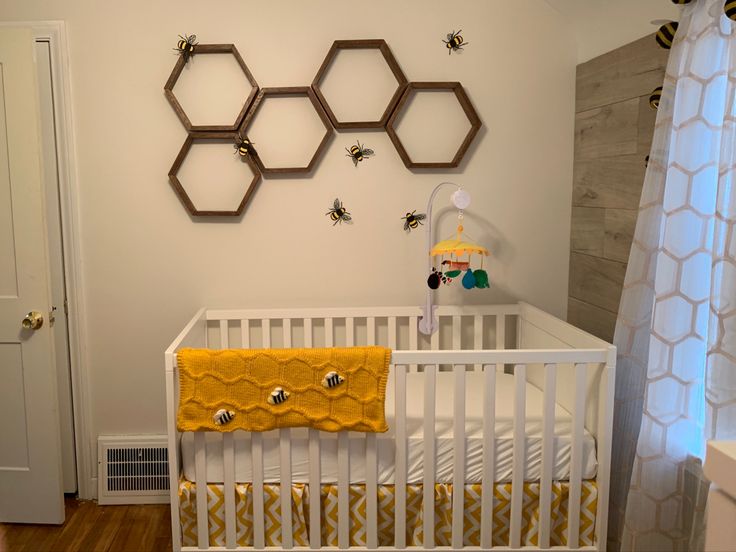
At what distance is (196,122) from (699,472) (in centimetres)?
214

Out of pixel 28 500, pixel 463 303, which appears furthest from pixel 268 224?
pixel 28 500

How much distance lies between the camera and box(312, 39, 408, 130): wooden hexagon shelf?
2406 mm

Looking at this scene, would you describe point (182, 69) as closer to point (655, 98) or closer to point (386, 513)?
point (655, 98)

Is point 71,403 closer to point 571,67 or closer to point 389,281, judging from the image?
point 389,281

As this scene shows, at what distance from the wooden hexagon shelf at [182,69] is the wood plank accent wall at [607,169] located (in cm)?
133

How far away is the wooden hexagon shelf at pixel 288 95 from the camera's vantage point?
7.96 feet

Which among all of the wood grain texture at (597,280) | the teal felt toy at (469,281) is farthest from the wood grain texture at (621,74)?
the teal felt toy at (469,281)

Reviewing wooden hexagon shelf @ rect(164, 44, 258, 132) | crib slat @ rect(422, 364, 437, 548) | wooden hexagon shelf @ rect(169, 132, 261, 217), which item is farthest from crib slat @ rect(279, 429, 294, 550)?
wooden hexagon shelf @ rect(164, 44, 258, 132)

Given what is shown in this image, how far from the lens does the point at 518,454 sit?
6.21 ft

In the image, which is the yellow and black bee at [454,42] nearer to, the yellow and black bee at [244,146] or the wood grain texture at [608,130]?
the wood grain texture at [608,130]

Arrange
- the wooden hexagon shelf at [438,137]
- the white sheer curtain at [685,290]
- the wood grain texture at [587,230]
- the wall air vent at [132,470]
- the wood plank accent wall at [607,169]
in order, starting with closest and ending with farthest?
1. the white sheer curtain at [685,290]
2. the wood plank accent wall at [607,169]
3. the wood grain texture at [587,230]
4. the wooden hexagon shelf at [438,137]
5. the wall air vent at [132,470]

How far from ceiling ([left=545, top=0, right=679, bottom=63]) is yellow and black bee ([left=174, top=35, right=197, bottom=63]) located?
144 cm

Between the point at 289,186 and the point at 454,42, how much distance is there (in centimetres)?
89

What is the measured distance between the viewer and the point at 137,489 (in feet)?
8.46
